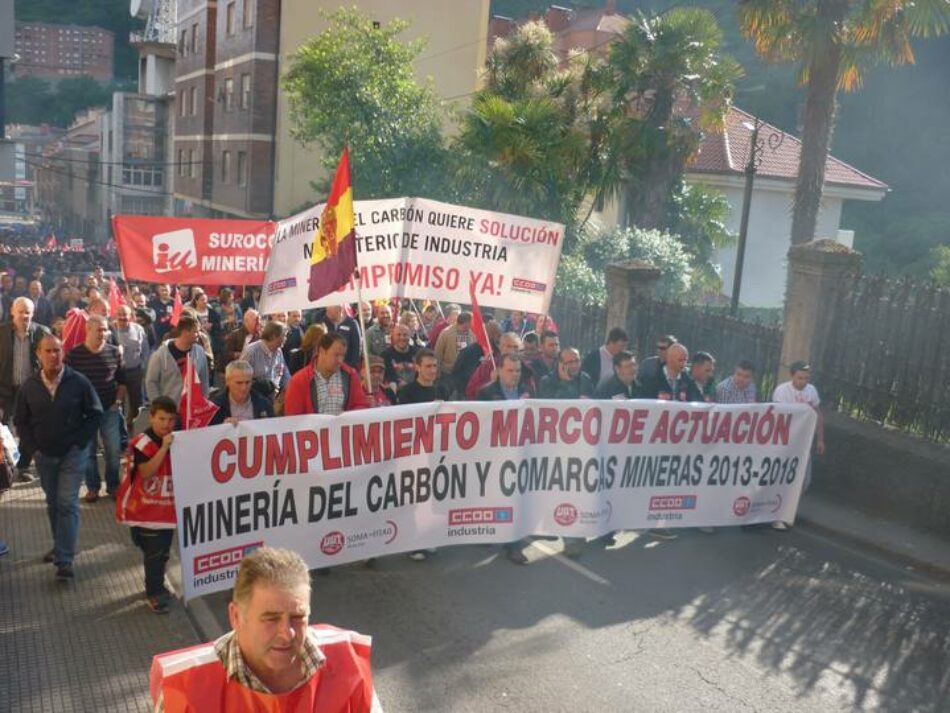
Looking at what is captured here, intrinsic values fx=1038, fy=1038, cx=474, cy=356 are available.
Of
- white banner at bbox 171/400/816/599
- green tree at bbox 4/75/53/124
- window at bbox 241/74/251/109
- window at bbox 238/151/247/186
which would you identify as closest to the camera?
white banner at bbox 171/400/816/599

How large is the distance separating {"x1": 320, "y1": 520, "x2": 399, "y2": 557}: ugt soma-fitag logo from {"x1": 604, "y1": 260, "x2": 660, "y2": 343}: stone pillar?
25.7 feet

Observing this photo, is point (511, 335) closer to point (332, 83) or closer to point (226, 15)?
point (332, 83)

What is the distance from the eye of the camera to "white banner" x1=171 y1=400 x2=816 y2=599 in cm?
700

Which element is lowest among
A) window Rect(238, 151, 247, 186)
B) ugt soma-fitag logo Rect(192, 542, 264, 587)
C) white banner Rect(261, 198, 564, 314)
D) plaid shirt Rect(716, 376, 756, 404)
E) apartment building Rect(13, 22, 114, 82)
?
ugt soma-fitag logo Rect(192, 542, 264, 587)

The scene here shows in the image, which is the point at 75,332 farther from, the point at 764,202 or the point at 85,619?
the point at 764,202

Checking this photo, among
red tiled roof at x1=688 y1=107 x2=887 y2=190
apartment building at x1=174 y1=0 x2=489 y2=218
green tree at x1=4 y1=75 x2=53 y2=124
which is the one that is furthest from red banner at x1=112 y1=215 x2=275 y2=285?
green tree at x1=4 y1=75 x2=53 y2=124

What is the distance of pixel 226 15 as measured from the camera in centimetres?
4069

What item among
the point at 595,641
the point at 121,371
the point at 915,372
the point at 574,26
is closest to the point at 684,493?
the point at 595,641

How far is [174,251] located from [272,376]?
4.20m

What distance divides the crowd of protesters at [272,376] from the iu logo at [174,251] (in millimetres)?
548

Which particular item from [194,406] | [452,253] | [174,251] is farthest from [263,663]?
[174,251]

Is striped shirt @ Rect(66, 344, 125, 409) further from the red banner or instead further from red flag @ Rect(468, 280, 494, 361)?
the red banner

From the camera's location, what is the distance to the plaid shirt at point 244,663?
2.58 m

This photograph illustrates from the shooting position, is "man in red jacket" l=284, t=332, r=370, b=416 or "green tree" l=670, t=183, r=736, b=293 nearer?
"man in red jacket" l=284, t=332, r=370, b=416
